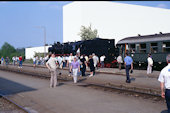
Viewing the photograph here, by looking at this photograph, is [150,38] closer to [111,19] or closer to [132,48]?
[132,48]

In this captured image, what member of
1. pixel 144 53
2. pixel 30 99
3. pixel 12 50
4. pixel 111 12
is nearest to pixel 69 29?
pixel 111 12

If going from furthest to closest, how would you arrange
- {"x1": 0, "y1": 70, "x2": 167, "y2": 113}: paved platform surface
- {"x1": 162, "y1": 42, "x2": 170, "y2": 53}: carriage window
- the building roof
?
the building roof, {"x1": 162, "y1": 42, "x2": 170, "y2": 53}: carriage window, {"x1": 0, "y1": 70, "x2": 167, "y2": 113}: paved platform surface

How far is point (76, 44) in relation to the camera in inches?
1116

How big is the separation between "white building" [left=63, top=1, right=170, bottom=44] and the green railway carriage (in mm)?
29798

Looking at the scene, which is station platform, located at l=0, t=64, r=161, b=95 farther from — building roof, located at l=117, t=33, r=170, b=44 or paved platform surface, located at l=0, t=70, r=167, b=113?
building roof, located at l=117, t=33, r=170, b=44

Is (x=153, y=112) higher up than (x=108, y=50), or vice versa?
(x=108, y=50)

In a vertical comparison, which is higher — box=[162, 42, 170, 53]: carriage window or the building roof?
the building roof

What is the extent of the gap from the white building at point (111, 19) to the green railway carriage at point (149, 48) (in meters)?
29.8

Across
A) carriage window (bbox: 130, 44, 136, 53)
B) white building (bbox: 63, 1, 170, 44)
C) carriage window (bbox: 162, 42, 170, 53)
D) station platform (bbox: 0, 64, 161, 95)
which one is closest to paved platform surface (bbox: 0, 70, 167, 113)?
station platform (bbox: 0, 64, 161, 95)

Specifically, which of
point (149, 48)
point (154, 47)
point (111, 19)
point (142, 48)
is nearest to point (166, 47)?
point (154, 47)

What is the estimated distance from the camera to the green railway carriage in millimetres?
19969

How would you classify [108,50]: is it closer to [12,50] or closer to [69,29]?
[69,29]

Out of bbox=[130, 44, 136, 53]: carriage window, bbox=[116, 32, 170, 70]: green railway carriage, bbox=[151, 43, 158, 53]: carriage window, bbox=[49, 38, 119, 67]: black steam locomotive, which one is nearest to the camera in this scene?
bbox=[116, 32, 170, 70]: green railway carriage

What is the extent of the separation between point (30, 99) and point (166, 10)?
2350 inches
